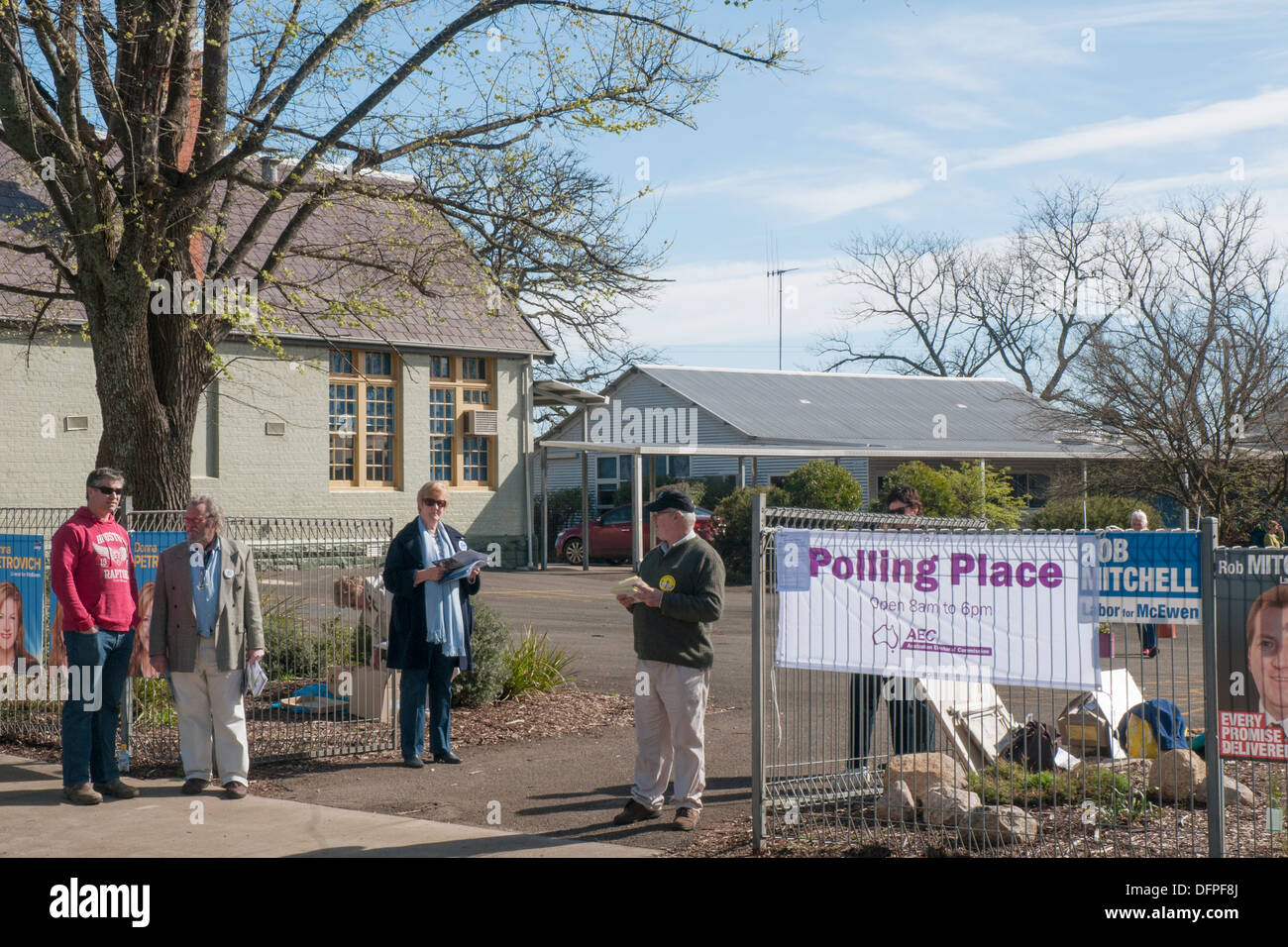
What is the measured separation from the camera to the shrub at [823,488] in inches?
1158

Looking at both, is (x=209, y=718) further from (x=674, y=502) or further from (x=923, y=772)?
(x=923, y=772)

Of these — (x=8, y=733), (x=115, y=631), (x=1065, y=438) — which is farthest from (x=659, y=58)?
(x=1065, y=438)

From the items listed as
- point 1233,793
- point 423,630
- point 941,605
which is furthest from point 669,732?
point 1233,793

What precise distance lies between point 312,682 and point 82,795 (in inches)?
133

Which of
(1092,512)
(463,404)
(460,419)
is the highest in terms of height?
(463,404)

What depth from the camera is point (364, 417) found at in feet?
99.9

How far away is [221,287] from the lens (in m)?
12.1

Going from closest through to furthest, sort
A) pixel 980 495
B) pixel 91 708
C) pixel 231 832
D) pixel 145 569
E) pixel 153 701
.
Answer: pixel 231 832 → pixel 91 708 → pixel 145 569 → pixel 153 701 → pixel 980 495

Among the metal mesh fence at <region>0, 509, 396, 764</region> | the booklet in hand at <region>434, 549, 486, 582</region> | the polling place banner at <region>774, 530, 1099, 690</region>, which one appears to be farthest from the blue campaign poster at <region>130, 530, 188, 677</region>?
the polling place banner at <region>774, 530, 1099, 690</region>

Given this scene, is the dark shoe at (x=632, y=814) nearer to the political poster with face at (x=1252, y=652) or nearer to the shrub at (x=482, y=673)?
the political poster with face at (x=1252, y=652)

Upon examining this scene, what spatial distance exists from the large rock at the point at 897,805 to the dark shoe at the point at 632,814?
1.30m

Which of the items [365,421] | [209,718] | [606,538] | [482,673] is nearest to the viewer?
[209,718]

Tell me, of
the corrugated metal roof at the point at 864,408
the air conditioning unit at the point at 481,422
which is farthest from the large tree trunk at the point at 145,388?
A: the corrugated metal roof at the point at 864,408

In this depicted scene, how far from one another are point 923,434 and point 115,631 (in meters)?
32.3
